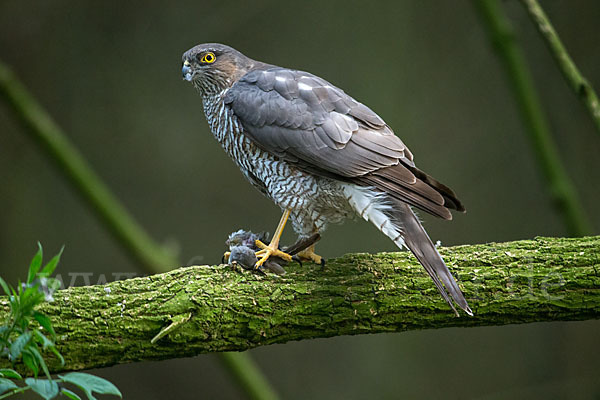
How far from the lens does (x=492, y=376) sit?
18.6 ft

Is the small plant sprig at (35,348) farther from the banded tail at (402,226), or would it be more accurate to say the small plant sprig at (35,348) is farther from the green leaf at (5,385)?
the banded tail at (402,226)

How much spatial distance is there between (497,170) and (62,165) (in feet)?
12.4

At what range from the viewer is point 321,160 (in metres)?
2.64

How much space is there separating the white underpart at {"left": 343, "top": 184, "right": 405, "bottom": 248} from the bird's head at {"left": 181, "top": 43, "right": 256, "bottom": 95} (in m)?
0.95

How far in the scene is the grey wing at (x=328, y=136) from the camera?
2.57 meters

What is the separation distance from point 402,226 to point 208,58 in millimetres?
1397

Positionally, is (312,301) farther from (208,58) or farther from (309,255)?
(208,58)

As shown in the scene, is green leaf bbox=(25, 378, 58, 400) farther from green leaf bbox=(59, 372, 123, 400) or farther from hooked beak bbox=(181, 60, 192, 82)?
hooked beak bbox=(181, 60, 192, 82)

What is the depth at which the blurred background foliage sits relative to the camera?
5.49 metres

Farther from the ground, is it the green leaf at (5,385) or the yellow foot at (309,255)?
the green leaf at (5,385)

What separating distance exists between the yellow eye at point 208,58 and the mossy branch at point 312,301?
1.19 metres

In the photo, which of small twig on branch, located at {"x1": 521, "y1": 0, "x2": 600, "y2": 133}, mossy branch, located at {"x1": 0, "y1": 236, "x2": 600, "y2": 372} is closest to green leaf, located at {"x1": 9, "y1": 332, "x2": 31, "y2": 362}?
→ mossy branch, located at {"x1": 0, "y1": 236, "x2": 600, "y2": 372}

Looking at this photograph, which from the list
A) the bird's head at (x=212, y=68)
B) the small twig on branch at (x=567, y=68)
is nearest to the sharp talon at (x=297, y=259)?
the bird's head at (x=212, y=68)

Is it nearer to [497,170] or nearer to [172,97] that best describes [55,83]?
[172,97]
